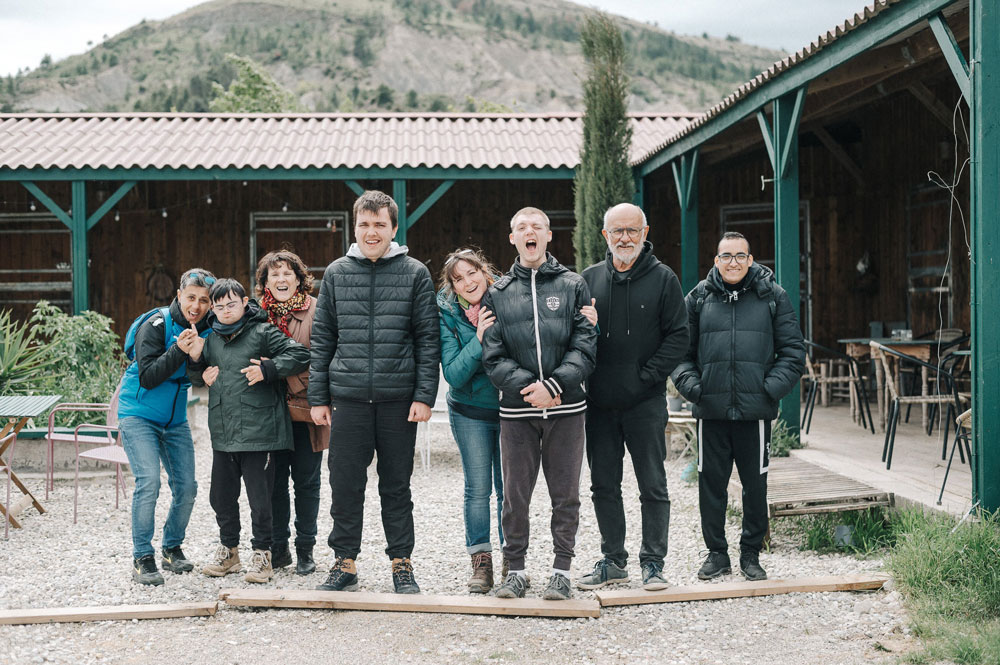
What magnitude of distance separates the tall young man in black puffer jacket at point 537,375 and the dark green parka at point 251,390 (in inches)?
37.0

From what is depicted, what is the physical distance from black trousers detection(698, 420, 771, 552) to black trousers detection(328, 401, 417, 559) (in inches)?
49.3

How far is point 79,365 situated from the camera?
723 centimetres

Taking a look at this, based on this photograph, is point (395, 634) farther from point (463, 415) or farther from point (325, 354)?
point (325, 354)

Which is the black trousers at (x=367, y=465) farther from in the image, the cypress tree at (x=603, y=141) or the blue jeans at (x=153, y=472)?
the cypress tree at (x=603, y=141)

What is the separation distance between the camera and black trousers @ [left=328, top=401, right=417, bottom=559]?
3508 millimetres

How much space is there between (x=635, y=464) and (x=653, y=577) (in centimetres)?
45

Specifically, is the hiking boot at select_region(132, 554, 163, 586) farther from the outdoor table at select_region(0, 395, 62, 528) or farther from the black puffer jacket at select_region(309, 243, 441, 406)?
the outdoor table at select_region(0, 395, 62, 528)

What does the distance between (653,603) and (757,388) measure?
965 mm

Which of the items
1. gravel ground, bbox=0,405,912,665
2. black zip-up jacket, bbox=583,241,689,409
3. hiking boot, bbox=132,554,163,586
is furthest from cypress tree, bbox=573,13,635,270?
hiking boot, bbox=132,554,163,586

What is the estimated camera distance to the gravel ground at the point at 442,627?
3.02m

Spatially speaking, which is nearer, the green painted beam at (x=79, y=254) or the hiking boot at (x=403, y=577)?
the hiking boot at (x=403, y=577)

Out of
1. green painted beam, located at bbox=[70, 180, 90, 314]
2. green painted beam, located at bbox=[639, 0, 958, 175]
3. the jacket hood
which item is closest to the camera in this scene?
the jacket hood

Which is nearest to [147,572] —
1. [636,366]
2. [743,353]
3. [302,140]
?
[636,366]

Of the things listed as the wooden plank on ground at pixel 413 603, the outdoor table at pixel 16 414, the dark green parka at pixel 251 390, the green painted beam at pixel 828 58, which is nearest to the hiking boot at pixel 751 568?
the wooden plank on ground at pixel 413 603
